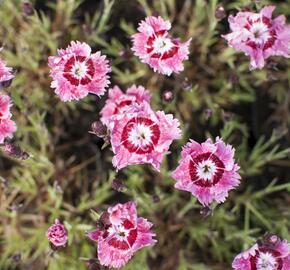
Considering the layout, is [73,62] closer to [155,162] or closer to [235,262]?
[155,162]

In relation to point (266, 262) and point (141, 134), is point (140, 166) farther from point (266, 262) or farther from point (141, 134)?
point (266, 262)

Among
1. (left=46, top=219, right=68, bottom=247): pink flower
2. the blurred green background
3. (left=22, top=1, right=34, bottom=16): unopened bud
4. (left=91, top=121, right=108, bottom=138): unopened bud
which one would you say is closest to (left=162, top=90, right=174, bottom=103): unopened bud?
(left=91, top=121, right=108, bottom=138): unopened bud

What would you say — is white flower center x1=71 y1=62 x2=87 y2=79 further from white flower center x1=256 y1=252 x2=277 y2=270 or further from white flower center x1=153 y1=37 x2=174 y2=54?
white flower center x1=256 y1=252 x2=277 y2=270

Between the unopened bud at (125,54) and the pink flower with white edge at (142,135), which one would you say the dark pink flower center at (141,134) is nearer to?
the pink flower with white edge at (142,135)

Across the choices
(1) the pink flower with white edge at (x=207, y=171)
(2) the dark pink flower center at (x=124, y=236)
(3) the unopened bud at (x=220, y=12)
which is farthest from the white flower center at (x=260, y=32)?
(2) the dark pink flower center at (x=124, y=236)

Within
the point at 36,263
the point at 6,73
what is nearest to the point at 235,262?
the point at 6,73

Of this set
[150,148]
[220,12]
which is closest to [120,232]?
[150,148]
